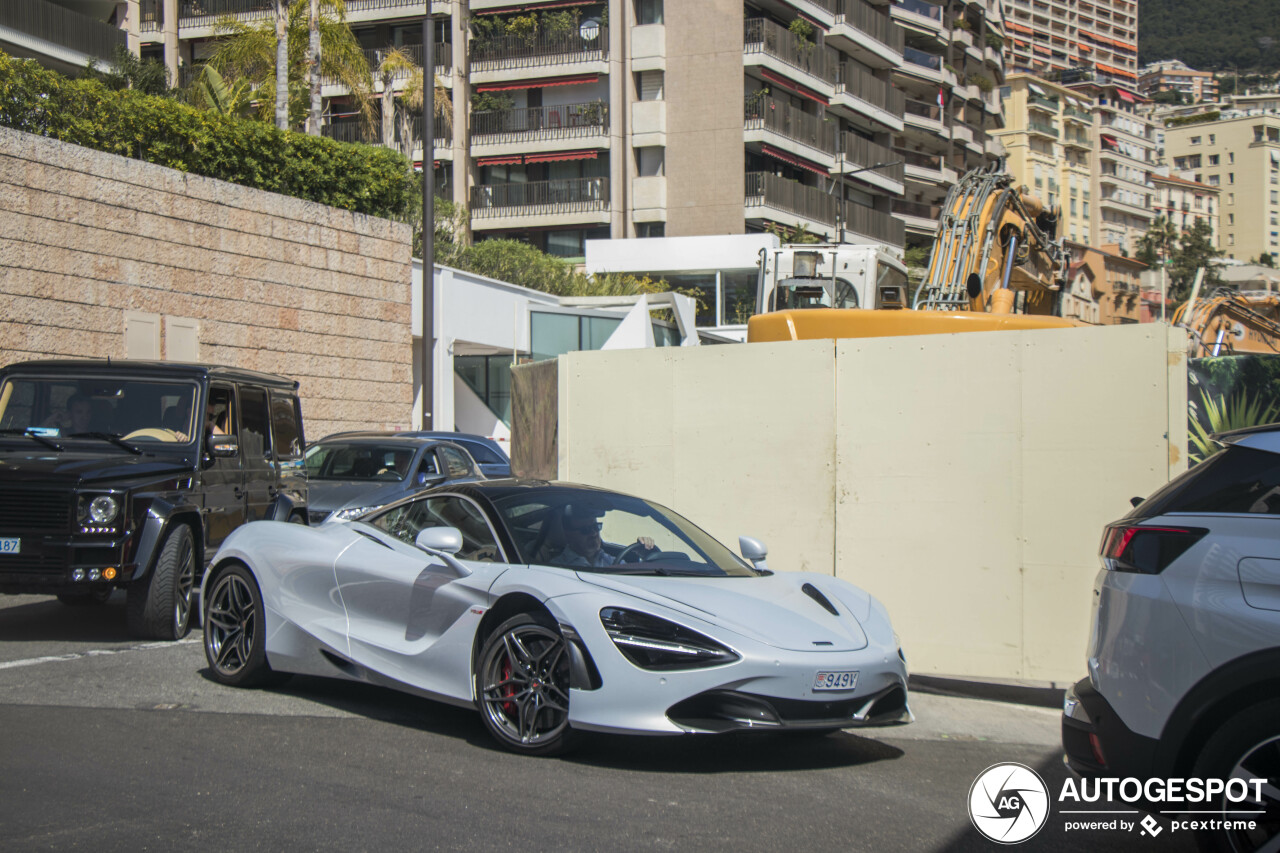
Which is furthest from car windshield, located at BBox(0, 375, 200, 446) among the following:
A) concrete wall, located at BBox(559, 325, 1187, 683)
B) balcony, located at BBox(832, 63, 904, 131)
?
balcony, located at BBox(832, 63, 904, 131)

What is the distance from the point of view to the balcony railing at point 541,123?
44.8m

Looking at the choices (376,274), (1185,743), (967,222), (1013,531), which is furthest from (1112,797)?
(376,274)

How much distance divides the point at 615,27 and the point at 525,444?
121 feet

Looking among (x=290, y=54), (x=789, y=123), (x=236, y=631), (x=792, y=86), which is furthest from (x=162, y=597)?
(x=792, y=86)

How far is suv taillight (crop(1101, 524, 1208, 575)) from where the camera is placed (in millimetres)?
4014

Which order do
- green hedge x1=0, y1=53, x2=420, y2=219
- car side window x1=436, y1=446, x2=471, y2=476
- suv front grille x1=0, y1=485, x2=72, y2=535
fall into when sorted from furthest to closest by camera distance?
green hedge x1=0, y1=53, x2=420, y2=219 < car side window x1=436, y1=446, x2=471, y2=476 < suv front grille x1=0, y1=485, x2=72, y2=535

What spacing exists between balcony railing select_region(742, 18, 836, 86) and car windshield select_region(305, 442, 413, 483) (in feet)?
113

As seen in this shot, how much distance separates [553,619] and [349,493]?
7789mm

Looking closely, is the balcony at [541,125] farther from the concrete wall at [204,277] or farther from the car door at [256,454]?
the car door at [256,454]

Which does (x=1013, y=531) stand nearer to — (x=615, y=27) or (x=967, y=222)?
(x=967, y=222)

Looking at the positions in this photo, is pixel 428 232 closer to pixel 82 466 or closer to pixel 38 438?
pixel 38 438

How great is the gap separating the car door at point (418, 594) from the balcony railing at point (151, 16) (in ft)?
155

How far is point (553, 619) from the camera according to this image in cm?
544

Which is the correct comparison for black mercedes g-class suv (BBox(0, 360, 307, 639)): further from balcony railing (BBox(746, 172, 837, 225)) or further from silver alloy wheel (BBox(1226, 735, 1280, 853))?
balcony railing (BBox(746, 172, 837, 225))
